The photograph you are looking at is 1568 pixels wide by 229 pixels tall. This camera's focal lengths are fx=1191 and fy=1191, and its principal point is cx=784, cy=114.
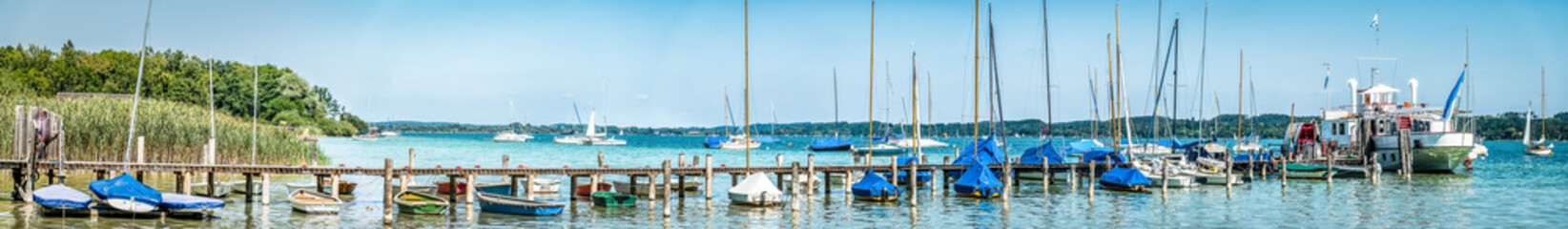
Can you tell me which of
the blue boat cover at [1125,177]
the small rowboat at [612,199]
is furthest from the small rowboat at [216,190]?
the blue boat cover at [1125,177]

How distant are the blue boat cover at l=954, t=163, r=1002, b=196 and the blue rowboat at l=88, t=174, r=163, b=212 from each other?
27.3 meters

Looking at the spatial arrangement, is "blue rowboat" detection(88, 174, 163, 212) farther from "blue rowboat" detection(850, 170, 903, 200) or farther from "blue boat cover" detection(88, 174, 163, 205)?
"blue rowboat" detection(850, 170, 903, 200)

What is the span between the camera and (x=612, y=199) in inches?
1572

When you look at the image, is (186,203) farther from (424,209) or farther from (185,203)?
(424,209)

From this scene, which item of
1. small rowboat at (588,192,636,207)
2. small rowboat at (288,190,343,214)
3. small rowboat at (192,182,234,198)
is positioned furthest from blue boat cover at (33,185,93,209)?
small rowboat at (588,192,636,207)

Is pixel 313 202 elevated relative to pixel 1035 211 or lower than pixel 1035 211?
elevated

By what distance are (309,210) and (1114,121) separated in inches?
1481

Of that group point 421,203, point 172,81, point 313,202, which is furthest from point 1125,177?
point 172,81

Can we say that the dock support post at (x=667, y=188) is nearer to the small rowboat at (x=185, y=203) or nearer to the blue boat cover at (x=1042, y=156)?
the small rowboat at (x=185, y=203)

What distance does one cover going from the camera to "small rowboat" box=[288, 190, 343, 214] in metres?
36.2

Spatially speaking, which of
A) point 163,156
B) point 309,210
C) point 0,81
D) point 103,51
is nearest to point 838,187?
point 309,210

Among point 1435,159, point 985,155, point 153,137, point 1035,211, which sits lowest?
point 1035,211

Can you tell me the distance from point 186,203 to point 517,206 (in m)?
9.14

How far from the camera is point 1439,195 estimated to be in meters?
50.5
